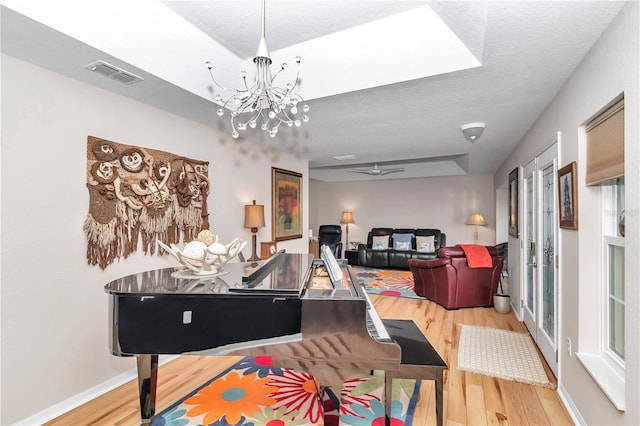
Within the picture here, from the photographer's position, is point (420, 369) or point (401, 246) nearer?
point (420, 369)

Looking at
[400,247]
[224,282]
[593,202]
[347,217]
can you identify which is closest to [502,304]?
[593,202]

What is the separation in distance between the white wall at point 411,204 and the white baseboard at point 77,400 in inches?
278

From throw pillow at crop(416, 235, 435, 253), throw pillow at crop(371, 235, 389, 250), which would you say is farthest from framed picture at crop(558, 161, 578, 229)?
throw pillow at crop(371, 235, 389, 250)

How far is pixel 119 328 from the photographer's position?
1.57 metres

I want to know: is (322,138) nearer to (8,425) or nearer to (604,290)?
(604,290)

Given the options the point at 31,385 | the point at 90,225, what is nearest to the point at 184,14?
the point at 90,225

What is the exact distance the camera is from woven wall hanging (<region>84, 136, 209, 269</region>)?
2.35 metres

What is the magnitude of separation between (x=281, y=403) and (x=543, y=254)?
265cm

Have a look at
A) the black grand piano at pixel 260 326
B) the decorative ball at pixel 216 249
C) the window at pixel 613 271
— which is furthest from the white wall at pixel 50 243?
the window at pixel 613 271

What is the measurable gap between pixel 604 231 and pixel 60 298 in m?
3.48

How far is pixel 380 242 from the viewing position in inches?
316

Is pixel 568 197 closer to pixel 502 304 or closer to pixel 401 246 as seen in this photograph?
pixel 502 304

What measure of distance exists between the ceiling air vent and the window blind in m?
2.76

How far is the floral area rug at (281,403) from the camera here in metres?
2.04
